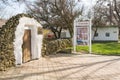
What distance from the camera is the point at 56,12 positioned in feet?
110

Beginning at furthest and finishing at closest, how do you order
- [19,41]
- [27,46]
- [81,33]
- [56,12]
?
[56,12] → [81,33] → [27,46] → [19,41]

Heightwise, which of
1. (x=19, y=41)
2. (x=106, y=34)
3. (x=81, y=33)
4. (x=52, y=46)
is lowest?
(x=52, y=46)

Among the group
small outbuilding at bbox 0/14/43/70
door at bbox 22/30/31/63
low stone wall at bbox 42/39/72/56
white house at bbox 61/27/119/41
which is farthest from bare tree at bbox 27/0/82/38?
door at bbox 22/30/31/63

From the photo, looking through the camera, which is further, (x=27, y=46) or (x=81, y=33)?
(x=81, y=33)

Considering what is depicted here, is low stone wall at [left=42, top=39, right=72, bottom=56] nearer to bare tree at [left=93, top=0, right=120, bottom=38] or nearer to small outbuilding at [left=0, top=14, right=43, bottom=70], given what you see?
small outbuilding at [left=0, top=14, right=43, bottom=70]

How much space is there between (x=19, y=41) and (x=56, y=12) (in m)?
20.8

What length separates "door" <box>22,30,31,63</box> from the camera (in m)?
14.2

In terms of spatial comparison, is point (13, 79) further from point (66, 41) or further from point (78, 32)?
point (66, 41)

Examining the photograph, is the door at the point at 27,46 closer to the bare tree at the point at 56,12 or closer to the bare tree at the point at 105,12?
the bare tree at the point at 56,12

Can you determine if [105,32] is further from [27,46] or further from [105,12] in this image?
[27,46]

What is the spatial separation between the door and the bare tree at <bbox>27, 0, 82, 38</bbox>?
53.9 ft

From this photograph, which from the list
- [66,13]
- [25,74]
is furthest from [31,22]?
[66,13]

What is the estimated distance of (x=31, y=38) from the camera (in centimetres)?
1548

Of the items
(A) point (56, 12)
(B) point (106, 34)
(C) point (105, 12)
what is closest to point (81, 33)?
(A) point (56, 12)
